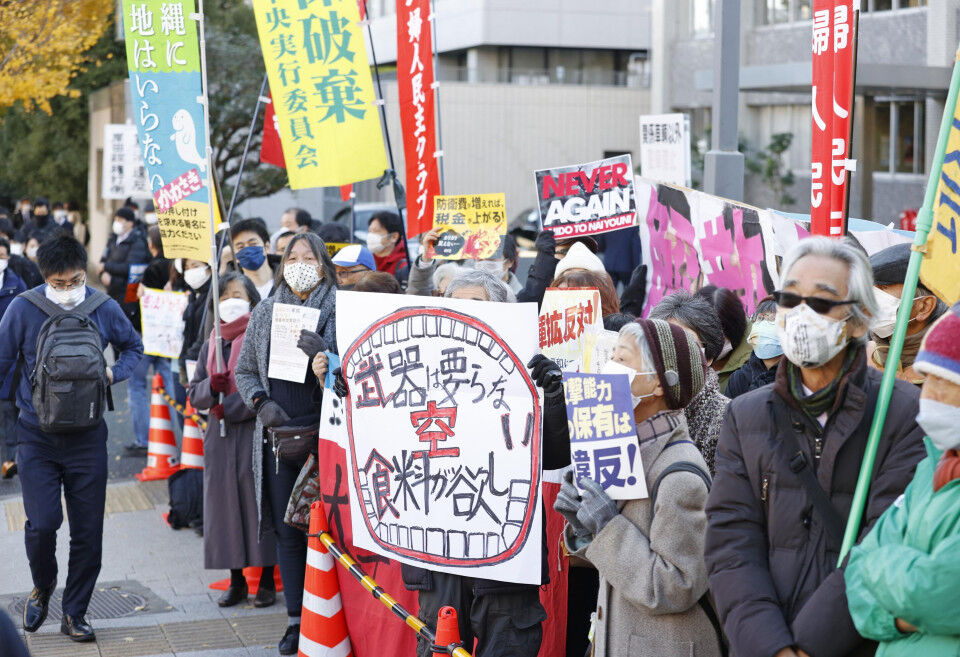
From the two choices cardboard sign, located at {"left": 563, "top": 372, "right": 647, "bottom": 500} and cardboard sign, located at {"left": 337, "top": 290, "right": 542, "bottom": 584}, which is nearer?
cardboard sign, located at {"left": 563, "top": 372, "right": 647, "bottom": 500}

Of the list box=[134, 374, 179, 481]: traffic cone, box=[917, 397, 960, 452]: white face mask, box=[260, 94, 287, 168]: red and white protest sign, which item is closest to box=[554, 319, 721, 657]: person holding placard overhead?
box=[917, 397, 960, 452]: white face mask

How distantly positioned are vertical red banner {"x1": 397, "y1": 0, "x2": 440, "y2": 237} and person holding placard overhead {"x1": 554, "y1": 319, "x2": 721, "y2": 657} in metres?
4.68

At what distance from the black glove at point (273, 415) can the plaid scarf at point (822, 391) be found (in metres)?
3.42

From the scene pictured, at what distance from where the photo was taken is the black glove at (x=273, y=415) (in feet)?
19.5

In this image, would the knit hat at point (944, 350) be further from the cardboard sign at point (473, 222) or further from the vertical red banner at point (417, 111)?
the vertical red banner at point (417, 111)

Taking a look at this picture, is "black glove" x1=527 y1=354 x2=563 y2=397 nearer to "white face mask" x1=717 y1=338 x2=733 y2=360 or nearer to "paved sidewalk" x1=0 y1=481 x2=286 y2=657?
"white face mask" x1=717 y1=338 x2=733 y2=360

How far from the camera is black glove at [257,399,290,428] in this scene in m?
5.95

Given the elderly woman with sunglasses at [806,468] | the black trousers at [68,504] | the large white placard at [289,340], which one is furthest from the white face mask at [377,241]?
the elderly woman with sunglasses at [806,468]

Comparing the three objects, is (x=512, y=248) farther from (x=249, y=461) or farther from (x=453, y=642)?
(x=453, y=642)

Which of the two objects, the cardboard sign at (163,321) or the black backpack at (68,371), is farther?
the cardboard sign at (163,321)

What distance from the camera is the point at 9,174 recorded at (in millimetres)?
31781

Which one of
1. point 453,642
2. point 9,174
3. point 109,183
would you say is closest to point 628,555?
point 453,642

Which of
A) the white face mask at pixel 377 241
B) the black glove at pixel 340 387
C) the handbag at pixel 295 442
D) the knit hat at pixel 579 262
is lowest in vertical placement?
the handbag at pixel 295 442

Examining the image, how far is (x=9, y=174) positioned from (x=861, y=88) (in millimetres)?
22378
